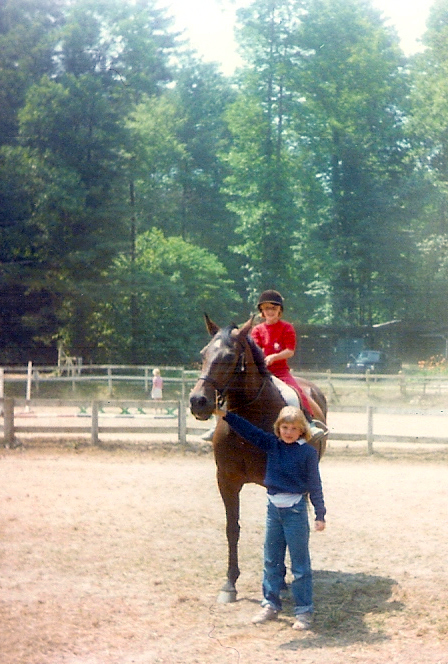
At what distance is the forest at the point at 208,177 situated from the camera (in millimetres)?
33969

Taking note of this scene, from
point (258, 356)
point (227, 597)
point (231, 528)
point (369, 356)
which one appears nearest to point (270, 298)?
point (258, 356)

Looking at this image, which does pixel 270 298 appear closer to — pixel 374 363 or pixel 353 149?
pixel 374 363

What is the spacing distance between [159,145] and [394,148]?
14.3 meters

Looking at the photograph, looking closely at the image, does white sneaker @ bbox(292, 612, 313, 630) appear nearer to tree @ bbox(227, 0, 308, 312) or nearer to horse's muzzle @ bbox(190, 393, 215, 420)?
horse's muzzle @ bbox(190, 393, 215, 420)

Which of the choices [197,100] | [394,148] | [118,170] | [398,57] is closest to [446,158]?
[394,148]

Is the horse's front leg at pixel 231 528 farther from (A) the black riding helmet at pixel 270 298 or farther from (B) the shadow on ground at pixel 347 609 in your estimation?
(A) the black riding helmet at pixel 270 298

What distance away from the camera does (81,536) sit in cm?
934

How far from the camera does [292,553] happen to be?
6180mm

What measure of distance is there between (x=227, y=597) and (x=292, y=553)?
38.6 inches

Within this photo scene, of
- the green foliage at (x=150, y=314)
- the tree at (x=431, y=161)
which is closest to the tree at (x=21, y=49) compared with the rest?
the green foliage at (x=150, y=314)

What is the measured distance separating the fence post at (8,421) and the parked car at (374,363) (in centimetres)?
2829

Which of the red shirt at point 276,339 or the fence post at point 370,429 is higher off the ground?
the red shirt at point 276,339

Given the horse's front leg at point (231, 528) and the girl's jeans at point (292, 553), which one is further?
the horse's front leg at point (231, 528)

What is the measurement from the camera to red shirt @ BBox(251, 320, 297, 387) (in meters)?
7.37
